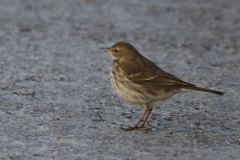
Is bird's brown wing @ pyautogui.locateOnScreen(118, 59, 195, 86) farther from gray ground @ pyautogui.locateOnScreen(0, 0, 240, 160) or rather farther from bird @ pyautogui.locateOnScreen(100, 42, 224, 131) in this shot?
gray ground @ pyautogui.locateOnScreen(0, 0, 240, 160)

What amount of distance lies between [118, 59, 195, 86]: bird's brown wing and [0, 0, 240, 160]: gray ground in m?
0.60

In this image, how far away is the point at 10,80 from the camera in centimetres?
718

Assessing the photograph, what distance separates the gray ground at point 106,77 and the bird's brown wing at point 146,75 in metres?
0.60

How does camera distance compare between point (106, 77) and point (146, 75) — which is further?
point (106, 77)

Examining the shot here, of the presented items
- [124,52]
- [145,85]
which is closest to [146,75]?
[145,85]

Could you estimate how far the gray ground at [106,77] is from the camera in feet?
15.3

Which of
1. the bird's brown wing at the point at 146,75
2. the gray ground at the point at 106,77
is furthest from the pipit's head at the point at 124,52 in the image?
the gray ground at the point at 106,77

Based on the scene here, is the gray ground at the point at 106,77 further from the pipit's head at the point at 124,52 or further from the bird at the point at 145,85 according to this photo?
the pipit's head at the point at 124,52

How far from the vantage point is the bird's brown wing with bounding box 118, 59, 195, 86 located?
5.34m

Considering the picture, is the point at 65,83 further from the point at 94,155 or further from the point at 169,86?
the point at 94,155

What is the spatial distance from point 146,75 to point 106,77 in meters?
2.40

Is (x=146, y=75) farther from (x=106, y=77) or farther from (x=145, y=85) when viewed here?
(x=106, y=77)

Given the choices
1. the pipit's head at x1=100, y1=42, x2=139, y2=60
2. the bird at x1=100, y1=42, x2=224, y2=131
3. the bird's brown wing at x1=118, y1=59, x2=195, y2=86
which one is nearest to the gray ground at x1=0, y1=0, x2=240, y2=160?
the bird at x1=100, y1=42, x2=224, y2=131

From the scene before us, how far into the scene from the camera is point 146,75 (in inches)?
217
